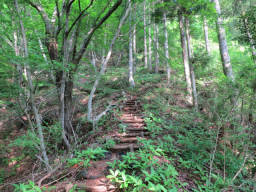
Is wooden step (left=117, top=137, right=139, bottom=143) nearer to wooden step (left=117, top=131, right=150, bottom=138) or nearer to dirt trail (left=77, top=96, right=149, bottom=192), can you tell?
dirt trail (left=77, top=96, right=149, bottom=192)

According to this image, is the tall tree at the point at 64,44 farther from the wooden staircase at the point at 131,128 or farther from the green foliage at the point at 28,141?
the wooden staircase at the point at 131,128

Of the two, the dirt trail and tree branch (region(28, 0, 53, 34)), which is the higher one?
tree branch (region(28, 0, 53, 34))

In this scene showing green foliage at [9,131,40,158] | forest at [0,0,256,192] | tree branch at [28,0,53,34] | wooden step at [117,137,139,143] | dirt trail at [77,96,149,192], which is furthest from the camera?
tree branch at [28,0,53,34]

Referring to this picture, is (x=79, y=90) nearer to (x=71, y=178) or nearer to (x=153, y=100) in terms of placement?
(x=153, y=100)

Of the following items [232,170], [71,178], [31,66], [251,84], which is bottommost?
[232,170]

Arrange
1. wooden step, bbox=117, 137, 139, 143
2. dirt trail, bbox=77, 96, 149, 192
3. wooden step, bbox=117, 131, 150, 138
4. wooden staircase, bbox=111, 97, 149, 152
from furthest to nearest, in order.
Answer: wooden step, bbox=117, 131, 150, 138 < wooden step, bbox=117, 137, 139, 143 < wooden staircase, bbox=111, 97, 149, 152 < dirt trail, bbox=77, 96, 149, 192

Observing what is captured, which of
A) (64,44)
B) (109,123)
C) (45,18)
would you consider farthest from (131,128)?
(45,18)

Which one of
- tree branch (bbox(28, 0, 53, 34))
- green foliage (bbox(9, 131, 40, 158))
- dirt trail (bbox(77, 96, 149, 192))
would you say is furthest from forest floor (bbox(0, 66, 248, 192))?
tree branch (bbox(28, 0, 53, 34))

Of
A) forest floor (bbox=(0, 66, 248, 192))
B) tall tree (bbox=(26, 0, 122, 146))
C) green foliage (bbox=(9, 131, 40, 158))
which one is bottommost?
forest floor (bbox=(0, 66, 248, 192))

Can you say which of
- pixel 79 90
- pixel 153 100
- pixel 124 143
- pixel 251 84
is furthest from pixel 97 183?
pixel 79 90

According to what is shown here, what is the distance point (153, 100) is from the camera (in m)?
7.49

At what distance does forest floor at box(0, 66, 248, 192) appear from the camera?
7.74 ft

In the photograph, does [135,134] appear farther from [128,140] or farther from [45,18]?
[45,18]

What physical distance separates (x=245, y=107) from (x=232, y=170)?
1.83 m
